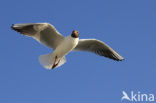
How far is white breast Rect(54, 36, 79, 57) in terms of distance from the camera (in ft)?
32.0

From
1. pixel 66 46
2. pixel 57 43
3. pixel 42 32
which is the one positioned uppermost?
pixel 42 32

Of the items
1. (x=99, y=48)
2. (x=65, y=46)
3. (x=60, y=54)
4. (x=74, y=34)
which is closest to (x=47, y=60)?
(x=60, y=54)

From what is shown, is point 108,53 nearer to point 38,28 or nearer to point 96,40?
point 96,40

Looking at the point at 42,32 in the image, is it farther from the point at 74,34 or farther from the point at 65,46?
the point at 74,34

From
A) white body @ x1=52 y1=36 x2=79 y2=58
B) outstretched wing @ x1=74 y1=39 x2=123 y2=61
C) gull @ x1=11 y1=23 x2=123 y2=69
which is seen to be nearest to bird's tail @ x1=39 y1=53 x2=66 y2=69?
gull @ x1=11 y1=23 x2=123 y2=69

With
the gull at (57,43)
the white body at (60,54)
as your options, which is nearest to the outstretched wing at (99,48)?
the gull at (57,43)

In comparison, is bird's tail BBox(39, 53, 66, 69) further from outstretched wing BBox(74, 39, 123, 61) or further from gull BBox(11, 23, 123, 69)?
outstretched wing BBox(74, 39, 123, 61)

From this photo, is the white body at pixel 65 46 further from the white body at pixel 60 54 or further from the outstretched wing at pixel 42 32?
the outstretched wing at pixel 42 32

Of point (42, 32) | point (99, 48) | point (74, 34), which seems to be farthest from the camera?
point (99, 48)

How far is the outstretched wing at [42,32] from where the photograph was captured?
31.2 feet

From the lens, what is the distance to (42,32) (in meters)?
9.92

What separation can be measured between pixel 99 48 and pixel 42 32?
4.59 feet

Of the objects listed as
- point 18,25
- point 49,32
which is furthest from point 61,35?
point 18,25

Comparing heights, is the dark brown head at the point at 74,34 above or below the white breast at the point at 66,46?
above
